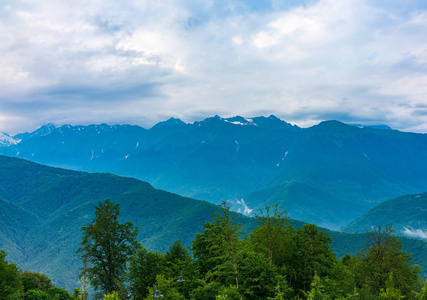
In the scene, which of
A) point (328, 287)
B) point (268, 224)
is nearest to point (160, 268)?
point (268, 224)

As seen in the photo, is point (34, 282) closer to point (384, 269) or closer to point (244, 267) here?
point (244, 267)

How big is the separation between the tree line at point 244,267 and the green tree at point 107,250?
162mm

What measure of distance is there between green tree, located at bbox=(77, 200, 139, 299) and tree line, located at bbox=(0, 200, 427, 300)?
0.16 metres

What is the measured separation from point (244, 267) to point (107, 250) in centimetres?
2829

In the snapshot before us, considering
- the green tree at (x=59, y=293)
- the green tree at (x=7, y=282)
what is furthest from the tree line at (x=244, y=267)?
the green tree at (x=59, y=293)

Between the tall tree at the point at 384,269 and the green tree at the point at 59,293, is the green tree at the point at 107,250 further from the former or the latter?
the tall tree at the point at 384,269

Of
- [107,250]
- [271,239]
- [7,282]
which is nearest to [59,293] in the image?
[7,282]

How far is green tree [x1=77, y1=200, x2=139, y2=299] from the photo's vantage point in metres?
57.6

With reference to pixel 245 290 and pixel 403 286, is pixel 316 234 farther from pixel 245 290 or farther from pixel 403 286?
pixel 245 290

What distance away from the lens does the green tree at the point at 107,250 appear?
2266 inches

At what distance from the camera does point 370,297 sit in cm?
4188

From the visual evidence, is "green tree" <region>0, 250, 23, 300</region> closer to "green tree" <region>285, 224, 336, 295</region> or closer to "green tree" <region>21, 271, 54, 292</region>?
"green tree" <region>21, 271, 54, 292</region>

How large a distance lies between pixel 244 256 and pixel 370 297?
1568 cm

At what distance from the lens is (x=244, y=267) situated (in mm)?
40281
